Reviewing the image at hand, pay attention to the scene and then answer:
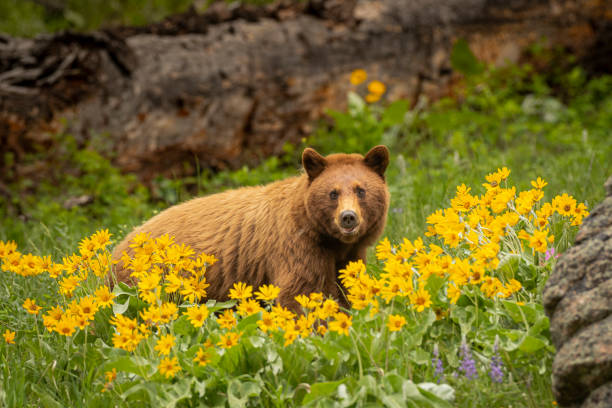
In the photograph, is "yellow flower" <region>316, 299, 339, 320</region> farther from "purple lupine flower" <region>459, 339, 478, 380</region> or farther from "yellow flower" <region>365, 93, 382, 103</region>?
"yellow flower" <region>365, 93, 382, 103</region>

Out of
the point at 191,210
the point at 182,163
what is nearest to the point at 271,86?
the point at 182,163

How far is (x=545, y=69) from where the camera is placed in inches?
367

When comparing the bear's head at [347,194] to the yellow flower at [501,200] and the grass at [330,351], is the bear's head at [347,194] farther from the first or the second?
the yellow flower at [501,200]

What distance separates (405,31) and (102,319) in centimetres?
623

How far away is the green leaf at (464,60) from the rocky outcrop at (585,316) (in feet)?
20.0

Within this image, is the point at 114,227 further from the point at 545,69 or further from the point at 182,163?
the point at 545,69

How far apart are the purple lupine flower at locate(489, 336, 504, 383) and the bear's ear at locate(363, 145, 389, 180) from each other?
1.72m

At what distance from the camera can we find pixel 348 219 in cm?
388

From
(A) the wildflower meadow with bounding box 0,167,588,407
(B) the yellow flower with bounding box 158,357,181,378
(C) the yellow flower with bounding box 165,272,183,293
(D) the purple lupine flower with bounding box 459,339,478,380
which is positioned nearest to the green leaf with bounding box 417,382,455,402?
(A) the wildflower meadow with bounding box 0,167,588,407

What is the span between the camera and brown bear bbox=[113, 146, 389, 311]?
4.08 m

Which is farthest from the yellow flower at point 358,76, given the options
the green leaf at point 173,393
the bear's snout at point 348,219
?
the green leaf at point 173,393

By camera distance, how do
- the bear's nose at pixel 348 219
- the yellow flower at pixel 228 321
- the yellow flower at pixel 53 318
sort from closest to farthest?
the yellow flower at pixel 228 321 < the yellow flower at pixel 53 318 < the bear's nose at pixel 348 219

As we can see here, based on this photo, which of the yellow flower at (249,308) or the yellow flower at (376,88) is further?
the yellow flower at (376,88)

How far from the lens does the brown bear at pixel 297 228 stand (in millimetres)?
4078
